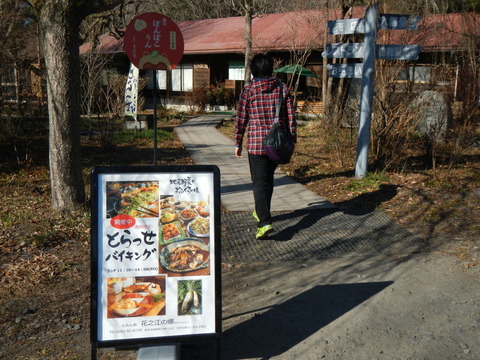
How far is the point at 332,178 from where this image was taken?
8.42 meters

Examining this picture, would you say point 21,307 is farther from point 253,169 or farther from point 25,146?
point 25,146

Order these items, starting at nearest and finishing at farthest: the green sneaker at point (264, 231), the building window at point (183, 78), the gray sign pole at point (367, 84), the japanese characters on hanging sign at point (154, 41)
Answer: the green sneaker at point (264, 231)
the japanese characters on hanging sign at point (154, 41)
the gray sign pole at point (367, 84)
the building window at point (183, 78)

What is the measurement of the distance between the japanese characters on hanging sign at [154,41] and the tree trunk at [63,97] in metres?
1.11

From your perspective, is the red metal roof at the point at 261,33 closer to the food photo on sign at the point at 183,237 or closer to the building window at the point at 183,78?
the building window at the point at 183,78

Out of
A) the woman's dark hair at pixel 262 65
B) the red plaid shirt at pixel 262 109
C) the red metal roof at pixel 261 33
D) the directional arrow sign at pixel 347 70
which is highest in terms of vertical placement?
the red metal roof at pixel 261 33

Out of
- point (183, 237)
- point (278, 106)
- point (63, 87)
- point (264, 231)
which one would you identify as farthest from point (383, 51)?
point (183, 237)

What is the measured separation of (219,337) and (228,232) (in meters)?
2.63

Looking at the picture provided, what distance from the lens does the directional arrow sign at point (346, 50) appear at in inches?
317

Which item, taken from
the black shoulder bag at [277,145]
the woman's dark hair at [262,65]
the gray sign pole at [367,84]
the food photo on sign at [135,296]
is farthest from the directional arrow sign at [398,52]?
the food photo on sign at [135,296]

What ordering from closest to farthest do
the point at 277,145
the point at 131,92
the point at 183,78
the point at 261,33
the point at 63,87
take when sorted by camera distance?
1. the point at 277,145
2. the point at 63,87
3. the point at 131,92
4. the point at 261,33
5. the point at 183,78

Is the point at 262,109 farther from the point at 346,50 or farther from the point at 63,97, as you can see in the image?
the point at 346,50

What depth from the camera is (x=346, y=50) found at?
323 inches

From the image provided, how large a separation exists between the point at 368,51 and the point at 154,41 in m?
3.21

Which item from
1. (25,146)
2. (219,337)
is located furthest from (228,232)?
(25,146)
